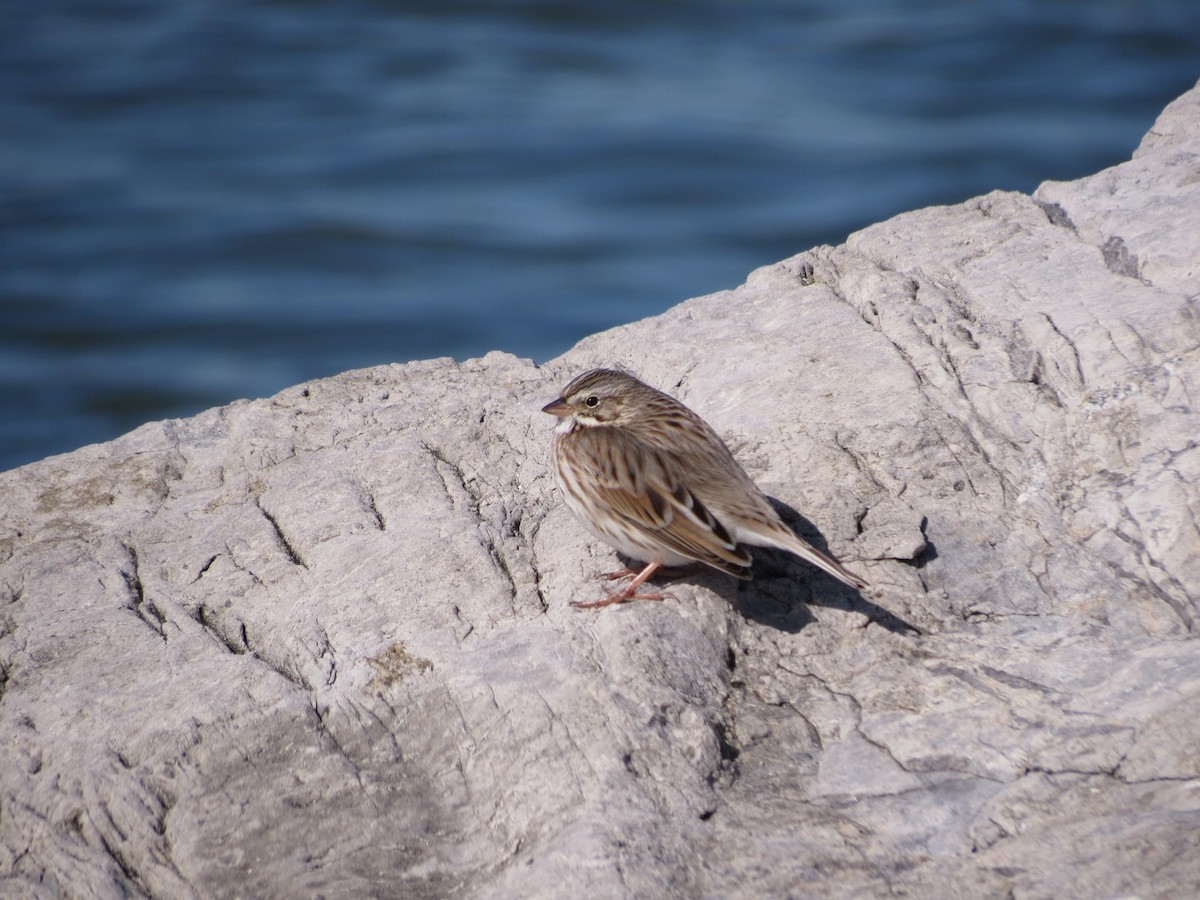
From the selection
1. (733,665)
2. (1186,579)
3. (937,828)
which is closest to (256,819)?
(733,665)

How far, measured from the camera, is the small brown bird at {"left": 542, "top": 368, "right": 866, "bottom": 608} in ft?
16.5

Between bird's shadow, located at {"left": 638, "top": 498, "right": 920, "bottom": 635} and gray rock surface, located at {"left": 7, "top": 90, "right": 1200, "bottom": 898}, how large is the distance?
21mm

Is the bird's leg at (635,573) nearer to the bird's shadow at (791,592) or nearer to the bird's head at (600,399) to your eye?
the bird's shadow at (791,592)

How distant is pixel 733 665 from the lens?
4824 mm

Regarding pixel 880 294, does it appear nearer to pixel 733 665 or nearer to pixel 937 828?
pixel 733 665

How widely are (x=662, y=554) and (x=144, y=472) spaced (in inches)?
108

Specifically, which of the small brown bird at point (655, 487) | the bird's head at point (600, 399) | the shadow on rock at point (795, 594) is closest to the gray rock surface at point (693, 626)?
the shadow on rock at point (795, 594)

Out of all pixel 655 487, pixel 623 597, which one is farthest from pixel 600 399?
pixel 623 597

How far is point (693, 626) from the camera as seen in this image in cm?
494

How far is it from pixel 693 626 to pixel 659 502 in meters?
0.63

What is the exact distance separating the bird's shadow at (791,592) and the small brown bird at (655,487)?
14 cm

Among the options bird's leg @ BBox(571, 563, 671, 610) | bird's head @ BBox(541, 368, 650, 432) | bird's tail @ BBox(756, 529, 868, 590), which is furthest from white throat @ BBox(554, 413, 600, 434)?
bird's tail @ BBox(756, 529, 868, 590)

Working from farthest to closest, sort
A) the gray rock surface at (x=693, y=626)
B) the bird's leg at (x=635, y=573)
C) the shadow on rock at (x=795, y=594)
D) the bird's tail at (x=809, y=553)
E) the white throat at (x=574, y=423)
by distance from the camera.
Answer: the white throat at (x=574, y=423) < the bird's leg at (x=635, y=573) < the shadow on rock at (x=795, y=594) < the bird's tail at (x=809, y=553) < the gray rock surface at (x=693, y=626)

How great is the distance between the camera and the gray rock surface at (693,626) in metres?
4.01
